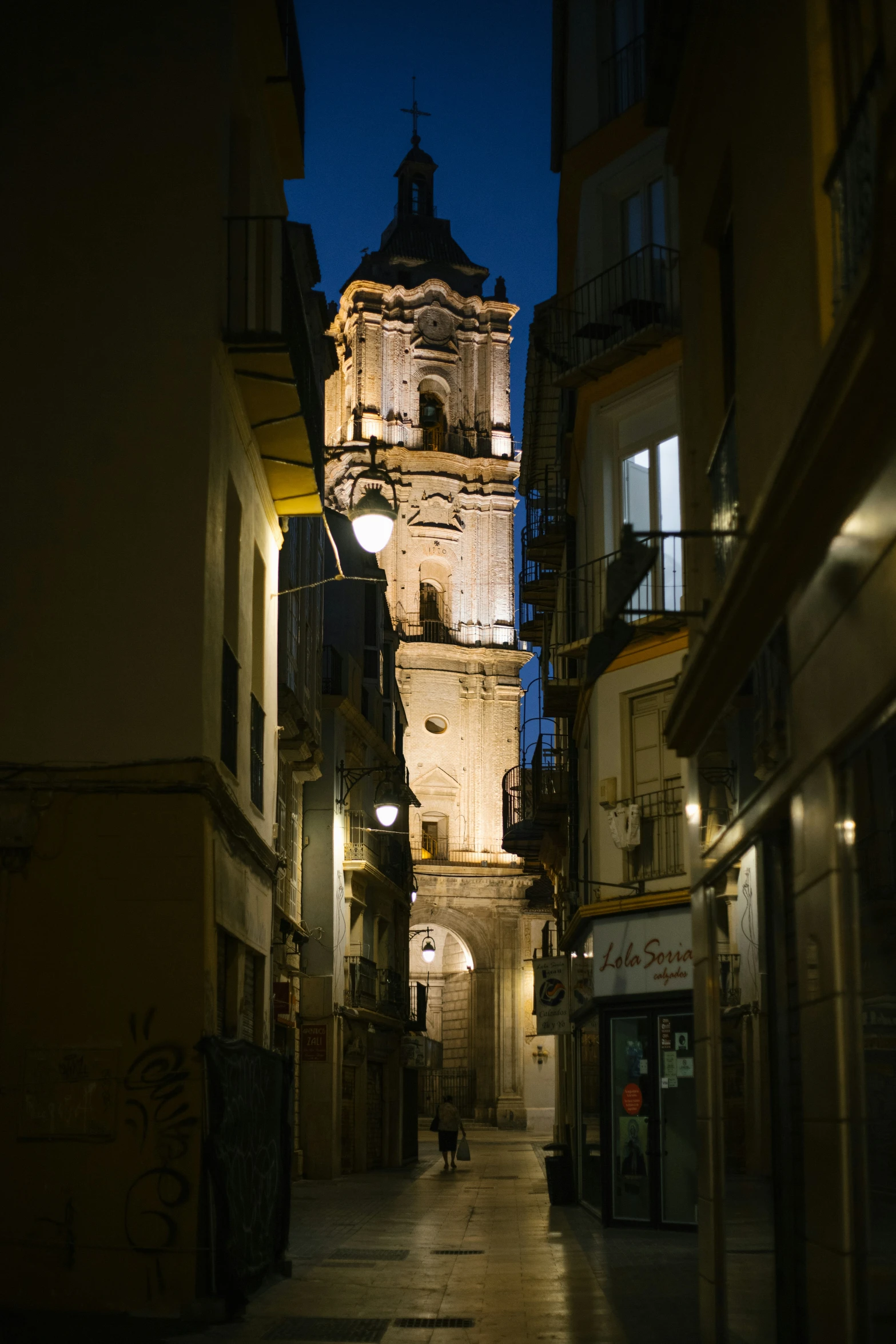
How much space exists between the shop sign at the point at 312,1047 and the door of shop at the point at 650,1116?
10560 millimetres

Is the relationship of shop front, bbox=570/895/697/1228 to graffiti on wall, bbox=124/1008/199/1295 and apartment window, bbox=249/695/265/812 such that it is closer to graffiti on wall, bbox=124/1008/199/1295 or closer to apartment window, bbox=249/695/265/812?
apartment window, bbox=249/695/265/812

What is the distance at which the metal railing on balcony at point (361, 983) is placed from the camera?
3131 centimetres

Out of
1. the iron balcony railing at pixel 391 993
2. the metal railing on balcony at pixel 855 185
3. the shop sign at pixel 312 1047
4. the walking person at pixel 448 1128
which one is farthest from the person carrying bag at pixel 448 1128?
the metal railing on balcony at pixel 855 185

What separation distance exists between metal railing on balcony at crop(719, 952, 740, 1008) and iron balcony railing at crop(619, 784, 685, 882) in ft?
28.4

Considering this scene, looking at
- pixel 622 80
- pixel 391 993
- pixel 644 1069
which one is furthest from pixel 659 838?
pixel 391 993

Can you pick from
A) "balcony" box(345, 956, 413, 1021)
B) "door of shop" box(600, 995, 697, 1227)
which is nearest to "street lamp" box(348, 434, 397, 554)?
"door of shop" box(600, 995, 697, 1227)

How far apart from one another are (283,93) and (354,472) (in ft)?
145

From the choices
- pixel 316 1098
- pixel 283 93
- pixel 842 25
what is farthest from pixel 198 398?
pixel 316 1098

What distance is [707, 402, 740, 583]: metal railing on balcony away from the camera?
8.82 meters

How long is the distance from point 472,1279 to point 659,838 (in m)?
6.88

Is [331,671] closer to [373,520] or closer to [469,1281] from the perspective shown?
[373,520]

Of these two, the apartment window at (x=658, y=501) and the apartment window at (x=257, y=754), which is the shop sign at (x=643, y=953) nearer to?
the apartment window at (x=658, y=501)

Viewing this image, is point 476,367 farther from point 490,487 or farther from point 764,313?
point 764,313

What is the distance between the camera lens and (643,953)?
18234 mm
